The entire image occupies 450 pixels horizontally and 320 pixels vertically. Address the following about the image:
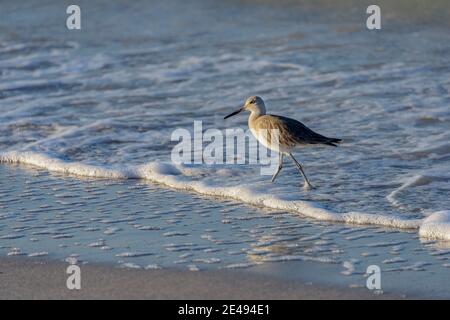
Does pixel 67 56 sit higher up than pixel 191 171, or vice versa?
pixel 67 56

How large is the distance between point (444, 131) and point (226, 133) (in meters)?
1.95

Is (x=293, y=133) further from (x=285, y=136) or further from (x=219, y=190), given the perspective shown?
(x=219, y=190)

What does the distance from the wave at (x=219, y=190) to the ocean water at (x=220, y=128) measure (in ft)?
0.04

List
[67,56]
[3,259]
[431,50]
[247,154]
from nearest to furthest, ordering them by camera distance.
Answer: [3,259] < [247,154] < [431,50] < [67,56]

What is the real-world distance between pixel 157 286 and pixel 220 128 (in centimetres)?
421

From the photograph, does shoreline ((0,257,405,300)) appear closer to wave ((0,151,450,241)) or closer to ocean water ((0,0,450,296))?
ocean water ((0,0,450,296))

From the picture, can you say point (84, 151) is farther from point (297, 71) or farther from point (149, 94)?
point (297, 71)

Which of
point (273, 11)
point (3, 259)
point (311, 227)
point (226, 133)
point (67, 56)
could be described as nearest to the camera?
point (3, 259)

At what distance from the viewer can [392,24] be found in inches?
539

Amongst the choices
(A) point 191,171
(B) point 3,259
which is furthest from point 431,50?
(B) point 3,259

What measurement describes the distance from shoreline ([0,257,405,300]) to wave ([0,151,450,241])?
1247mm

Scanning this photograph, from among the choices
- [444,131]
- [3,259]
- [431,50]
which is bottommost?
[3,259]

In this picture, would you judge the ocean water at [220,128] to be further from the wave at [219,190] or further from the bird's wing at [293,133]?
the bird's wing at [293,133]

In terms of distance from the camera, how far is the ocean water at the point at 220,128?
6.82 metres
